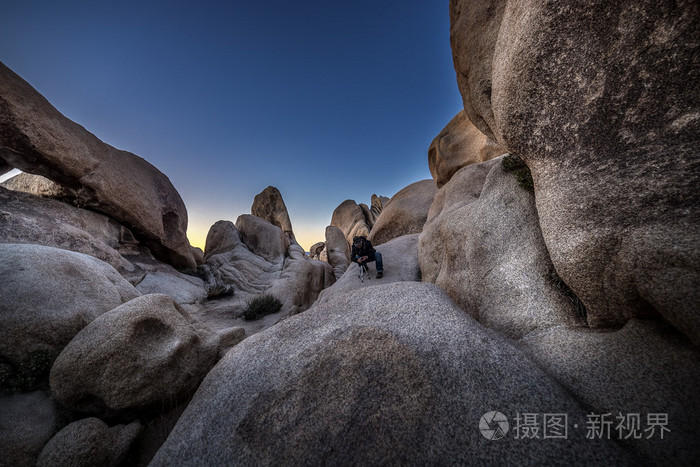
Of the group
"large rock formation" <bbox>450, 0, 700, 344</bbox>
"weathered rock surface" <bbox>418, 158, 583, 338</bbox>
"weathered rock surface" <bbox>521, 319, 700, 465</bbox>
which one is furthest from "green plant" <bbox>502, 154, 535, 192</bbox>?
"weathered rock surface" <bbox>521, 319, 700, 465</bbox>

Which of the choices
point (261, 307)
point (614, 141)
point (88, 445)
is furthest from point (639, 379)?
point (261, 307)

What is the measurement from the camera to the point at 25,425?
415cm

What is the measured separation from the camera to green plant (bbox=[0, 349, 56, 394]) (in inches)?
179

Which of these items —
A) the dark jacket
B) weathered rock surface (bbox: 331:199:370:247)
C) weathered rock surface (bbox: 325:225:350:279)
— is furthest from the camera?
weathered rock surface (bbox: 331:199:370:247)

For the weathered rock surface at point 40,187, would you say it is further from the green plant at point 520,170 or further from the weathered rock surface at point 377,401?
the green plant at point 520,170

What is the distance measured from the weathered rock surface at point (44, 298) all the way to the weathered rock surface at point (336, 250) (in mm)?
23967

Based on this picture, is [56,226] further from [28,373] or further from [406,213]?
[406,213]

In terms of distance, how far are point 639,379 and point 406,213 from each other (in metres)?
18.6

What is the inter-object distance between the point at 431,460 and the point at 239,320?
13.8 metres

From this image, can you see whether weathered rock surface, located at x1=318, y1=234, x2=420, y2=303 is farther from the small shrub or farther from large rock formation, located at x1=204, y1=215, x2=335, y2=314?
the small shrub

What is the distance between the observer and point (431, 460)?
289 centimetres

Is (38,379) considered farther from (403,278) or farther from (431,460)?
(403,278)

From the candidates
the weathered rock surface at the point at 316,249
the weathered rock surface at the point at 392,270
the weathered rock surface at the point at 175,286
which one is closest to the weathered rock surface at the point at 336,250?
the weathered rock surface at the point at 316,249

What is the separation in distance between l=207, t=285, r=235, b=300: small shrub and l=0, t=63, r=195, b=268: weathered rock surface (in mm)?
3850
